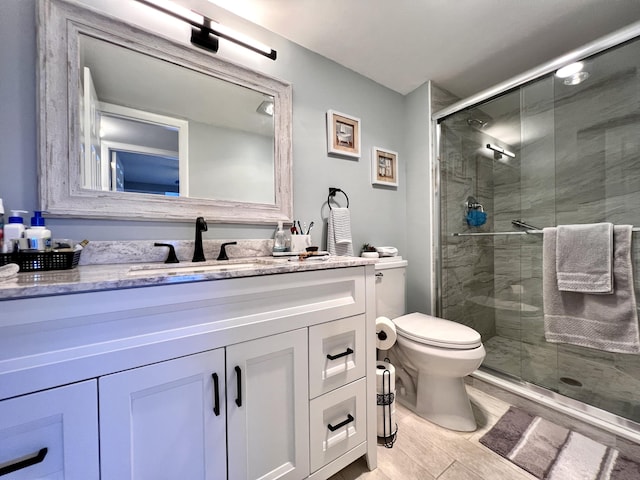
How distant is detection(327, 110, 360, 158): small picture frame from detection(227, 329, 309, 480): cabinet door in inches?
47.3

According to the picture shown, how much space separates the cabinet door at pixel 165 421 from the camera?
0.58 m

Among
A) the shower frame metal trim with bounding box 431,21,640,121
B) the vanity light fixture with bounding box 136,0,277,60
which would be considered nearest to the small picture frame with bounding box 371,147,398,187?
the shower frame metal trim with bounding box 431,21,640,121

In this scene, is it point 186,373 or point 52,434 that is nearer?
point 52,434

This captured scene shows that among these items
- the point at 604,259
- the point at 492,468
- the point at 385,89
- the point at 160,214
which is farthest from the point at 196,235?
the point at 604,259

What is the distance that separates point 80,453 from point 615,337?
6.67 feet

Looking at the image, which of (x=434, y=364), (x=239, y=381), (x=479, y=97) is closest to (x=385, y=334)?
(x=434, y=364)

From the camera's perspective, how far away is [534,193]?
71.7 inches

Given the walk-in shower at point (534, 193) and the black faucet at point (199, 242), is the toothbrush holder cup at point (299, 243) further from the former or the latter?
the walk-in shower at point (534, 193)

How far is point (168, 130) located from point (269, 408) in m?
1.22

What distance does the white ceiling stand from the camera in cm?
126

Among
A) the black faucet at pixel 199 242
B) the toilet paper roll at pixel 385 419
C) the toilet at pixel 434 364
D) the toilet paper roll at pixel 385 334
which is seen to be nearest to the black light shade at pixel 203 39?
the black faucet at pixel 199 242

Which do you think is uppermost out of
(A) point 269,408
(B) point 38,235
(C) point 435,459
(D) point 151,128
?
(D) point 151,128

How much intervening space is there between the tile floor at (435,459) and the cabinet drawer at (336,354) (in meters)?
0.44

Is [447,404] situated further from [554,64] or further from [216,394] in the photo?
[554,64]
